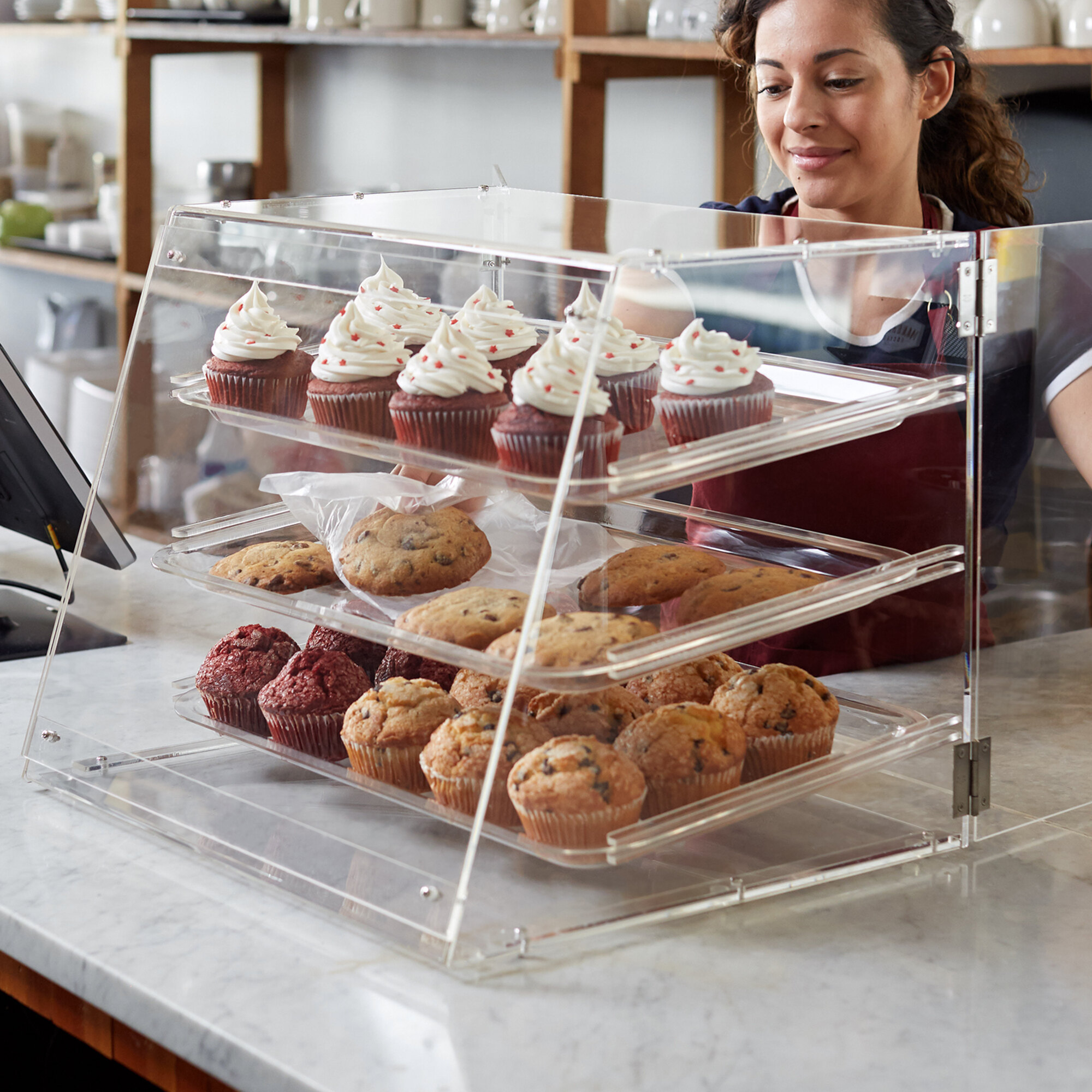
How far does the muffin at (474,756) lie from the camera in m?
1.04

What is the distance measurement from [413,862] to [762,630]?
31cm

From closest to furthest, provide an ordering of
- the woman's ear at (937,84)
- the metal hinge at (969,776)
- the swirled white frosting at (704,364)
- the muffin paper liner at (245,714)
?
the swirled white frosting at (704,364)
the metal hinge at (969,776)
the muffin paper liner at (245,714)
the woman's ear at (937,84)

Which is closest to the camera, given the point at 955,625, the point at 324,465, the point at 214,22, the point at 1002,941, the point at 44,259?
the point at 1002,941

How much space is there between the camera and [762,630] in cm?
104

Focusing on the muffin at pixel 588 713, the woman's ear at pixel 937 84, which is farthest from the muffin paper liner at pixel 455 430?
the woman's ear at pixel 937 84

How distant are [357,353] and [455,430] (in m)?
0.16

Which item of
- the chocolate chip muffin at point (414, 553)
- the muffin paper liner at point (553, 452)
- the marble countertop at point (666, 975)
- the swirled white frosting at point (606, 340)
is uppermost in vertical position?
the swirled white frosting at point (606, 340)

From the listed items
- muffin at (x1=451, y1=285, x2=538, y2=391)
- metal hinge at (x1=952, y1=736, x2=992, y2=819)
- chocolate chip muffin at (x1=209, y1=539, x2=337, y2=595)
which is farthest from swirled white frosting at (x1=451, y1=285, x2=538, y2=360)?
metal hinge at (x1=952, y1=736, x2=992, y2=819)

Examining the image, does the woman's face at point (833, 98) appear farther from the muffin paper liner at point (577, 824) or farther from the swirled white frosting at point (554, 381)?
the muffin paper liner at point (577, 824)

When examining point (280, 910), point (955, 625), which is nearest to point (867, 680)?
point (955, 625)

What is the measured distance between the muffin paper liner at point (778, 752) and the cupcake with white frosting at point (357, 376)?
0.38m

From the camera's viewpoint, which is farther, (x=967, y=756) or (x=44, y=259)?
(x=44, y=259)

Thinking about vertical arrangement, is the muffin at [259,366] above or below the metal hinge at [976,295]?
below

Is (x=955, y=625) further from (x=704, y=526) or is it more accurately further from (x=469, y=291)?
(x=469, y=291)
